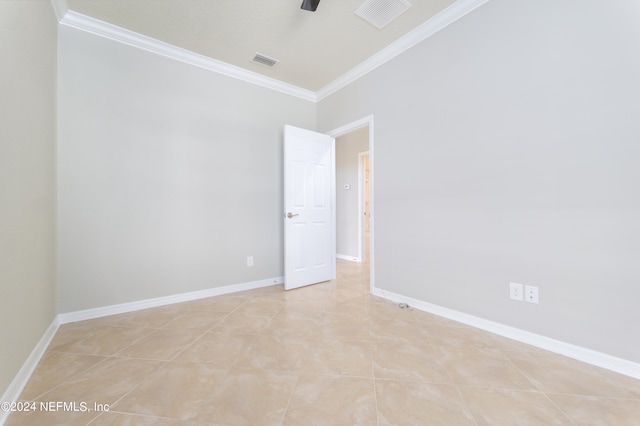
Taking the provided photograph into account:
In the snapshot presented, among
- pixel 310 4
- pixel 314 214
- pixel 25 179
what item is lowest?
pixel 314 214

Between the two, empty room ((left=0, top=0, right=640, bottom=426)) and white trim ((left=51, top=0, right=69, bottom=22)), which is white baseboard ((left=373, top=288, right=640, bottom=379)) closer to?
empty room ((left=0, top=0, right=640, bottom=426))

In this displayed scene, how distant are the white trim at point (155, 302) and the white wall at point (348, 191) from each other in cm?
220

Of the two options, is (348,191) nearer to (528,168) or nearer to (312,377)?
(528,168)

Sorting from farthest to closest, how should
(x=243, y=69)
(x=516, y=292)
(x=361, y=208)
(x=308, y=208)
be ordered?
(x=361, y=208) → (x=308, y=208) → (x=243, y=69) → (x=516, y=292)

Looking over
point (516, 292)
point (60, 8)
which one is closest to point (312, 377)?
point (516, 292)

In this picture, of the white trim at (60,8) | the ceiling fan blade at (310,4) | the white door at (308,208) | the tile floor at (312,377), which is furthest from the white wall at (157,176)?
the ceiling fan blade at (310,4)

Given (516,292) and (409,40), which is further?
(409,40)

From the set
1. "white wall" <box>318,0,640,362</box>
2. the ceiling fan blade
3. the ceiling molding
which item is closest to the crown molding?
the ceiling molding

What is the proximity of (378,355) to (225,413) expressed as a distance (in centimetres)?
98

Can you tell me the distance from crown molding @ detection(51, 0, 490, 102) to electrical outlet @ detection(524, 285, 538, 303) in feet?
7.51

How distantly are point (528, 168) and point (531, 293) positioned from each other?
917mm

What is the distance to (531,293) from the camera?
1791mm

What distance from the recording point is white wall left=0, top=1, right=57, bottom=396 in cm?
121

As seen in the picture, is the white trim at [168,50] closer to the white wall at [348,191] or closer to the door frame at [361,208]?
the white wall at [348,191]
